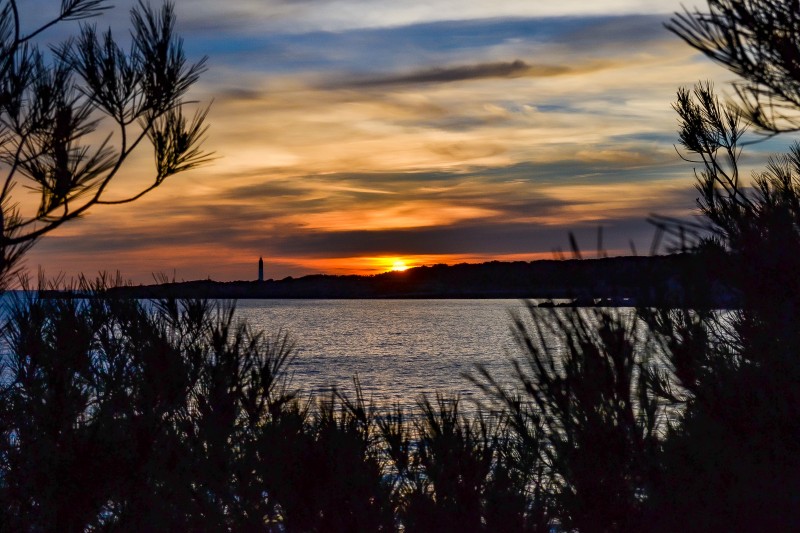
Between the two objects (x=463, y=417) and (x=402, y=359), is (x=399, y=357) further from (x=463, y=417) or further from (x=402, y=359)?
(x=463, y=417)

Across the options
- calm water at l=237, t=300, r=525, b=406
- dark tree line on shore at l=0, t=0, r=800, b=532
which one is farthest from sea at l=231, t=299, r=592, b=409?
dark tree line on shore at l=0, t=0, r=800, b=532

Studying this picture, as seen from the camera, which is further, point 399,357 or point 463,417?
point 399,357

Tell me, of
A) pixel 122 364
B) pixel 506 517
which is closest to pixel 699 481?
pixel 506 517

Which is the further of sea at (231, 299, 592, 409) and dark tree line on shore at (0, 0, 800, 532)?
sea at (231, 299, 592, 409)

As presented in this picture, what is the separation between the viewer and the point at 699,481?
211 inches

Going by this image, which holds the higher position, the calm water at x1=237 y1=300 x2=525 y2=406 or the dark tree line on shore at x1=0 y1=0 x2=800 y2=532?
the dark tree line on shore at x1=0 y1=0 x2=800 y2=532

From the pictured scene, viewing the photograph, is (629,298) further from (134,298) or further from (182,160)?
(134,298)

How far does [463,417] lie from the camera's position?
6.84 m

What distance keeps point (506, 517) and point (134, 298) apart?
5.51 m

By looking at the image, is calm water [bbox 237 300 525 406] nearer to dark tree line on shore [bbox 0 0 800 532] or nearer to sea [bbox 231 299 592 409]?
sea [bbox 231 299 592 409]

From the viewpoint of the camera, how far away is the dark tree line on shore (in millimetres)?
4602

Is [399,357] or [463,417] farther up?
[463,417]

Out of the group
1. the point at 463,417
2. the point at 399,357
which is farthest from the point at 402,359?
the point at 463,417

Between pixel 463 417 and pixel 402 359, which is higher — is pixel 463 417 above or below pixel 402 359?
above
